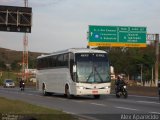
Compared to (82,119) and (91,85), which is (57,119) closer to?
(82,119)

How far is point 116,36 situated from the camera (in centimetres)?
5456

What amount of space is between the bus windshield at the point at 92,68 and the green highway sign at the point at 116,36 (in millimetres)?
22121

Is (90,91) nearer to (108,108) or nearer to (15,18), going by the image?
(15,18)

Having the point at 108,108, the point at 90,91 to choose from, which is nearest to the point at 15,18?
the point at 90,91

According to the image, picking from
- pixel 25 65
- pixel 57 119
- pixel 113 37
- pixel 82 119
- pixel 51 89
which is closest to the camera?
pixel 57 119

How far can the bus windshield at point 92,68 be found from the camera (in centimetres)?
3138

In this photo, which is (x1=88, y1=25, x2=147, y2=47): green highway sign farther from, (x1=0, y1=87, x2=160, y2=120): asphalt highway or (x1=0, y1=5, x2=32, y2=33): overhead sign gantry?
(x1=0, y1=87, x2=160, y2=120): asphalt highway

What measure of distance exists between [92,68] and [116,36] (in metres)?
23.5

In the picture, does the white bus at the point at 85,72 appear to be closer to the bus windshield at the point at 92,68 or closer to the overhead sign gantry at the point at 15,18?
the bus windshield at the point at 92,68

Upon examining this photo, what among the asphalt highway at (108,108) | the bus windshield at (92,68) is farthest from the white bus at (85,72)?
the asphalt highway at (108,108)

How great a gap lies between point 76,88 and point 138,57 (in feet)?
285

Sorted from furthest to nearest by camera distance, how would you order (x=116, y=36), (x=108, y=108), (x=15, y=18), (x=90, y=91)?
1. (x=116, y=36)
2. (x=15, y=18)
3. (x=90, y=91)
4. (x=108, y=108)

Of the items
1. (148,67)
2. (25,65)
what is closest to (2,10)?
(25,65)

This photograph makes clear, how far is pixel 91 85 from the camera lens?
1230 inches
